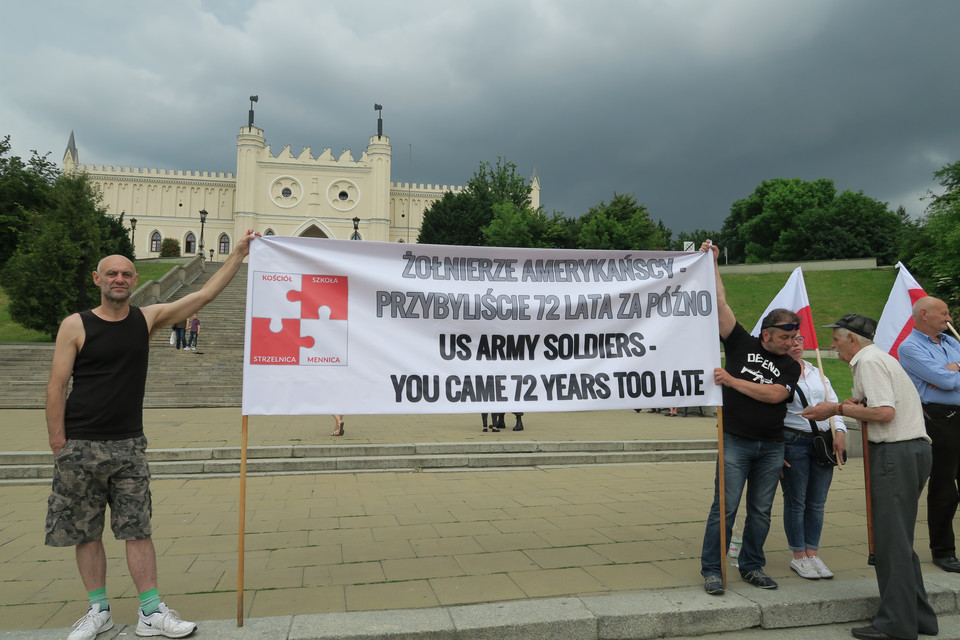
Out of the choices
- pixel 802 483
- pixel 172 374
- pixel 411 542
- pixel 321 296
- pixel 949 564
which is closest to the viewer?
pixel 321 296

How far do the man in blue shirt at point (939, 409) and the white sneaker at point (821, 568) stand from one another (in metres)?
1.18

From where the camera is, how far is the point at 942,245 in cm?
3981

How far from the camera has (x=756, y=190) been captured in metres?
70.2

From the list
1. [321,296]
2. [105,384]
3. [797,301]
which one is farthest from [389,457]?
[105,384]

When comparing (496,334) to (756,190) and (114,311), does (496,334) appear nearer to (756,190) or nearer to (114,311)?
(114,311)

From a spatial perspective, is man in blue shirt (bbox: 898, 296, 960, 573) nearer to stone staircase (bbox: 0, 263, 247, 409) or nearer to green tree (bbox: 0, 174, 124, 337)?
stone staircase (bbox: 0, 263, 247, 409)

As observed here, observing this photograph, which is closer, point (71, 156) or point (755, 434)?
point (755, 434)

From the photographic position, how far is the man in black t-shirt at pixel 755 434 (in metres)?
4.25

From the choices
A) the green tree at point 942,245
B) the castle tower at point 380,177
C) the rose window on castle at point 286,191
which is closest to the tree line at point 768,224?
the green tree at point 942,245

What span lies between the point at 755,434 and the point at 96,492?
420 cm

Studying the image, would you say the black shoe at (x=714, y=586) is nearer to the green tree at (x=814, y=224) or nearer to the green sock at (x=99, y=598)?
the green sock at (x=99, y=598)

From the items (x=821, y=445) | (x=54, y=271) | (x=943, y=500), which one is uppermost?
(x=54, y=271)

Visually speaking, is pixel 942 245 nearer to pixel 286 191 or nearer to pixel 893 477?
pixel 893 477

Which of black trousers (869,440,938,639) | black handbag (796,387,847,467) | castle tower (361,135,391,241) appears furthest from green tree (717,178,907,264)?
black trousers (869,440,938,639)
